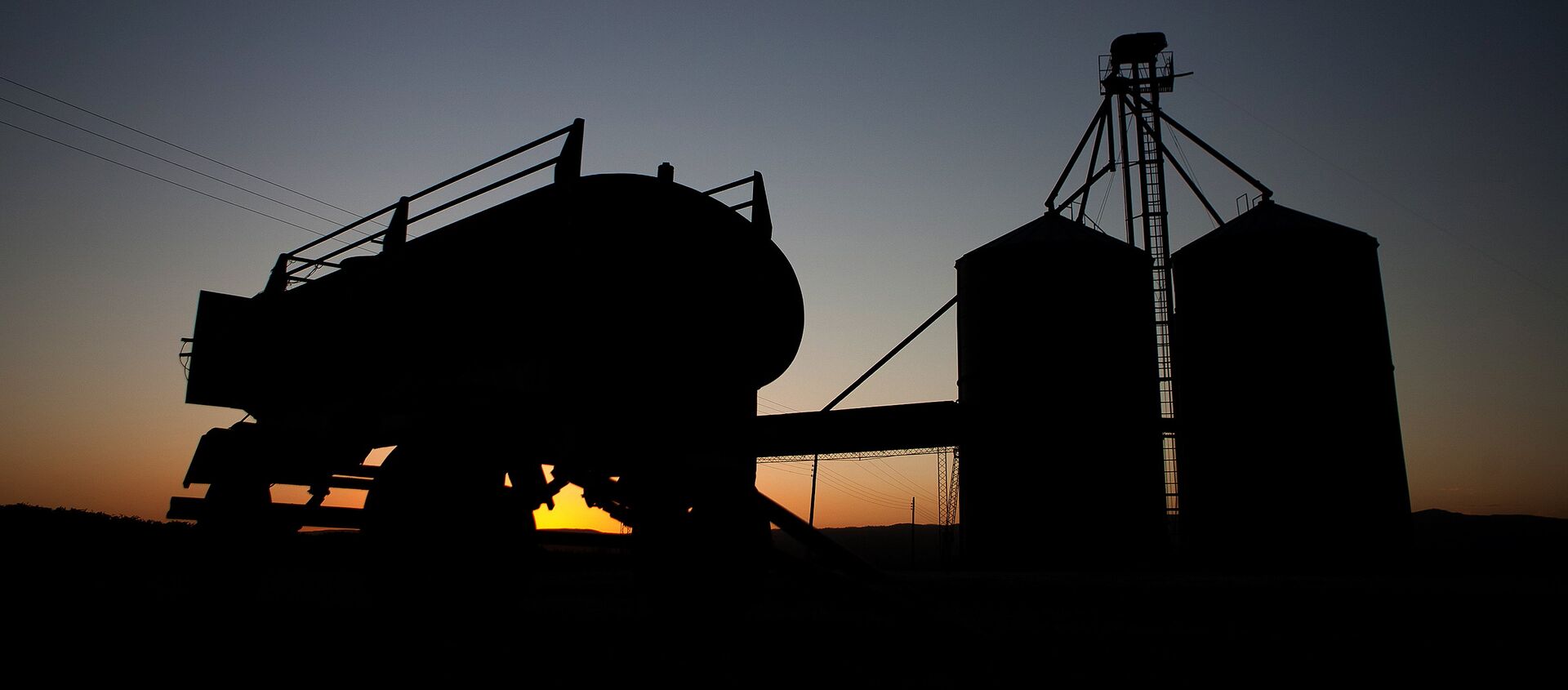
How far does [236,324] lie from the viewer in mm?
8852

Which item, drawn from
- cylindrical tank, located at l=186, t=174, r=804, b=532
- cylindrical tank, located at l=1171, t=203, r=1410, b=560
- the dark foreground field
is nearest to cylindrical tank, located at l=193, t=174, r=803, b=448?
cylindrical tank, located at l=186, t=174, r=804, b=532

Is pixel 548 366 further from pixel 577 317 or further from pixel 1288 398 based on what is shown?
pixel 1288 398

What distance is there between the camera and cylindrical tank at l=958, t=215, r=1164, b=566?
55.6 ft

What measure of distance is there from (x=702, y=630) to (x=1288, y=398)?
557 inches

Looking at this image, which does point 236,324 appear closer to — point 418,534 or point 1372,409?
point 418,534

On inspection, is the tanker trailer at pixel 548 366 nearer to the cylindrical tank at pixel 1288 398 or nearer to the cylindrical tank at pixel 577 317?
the cylindrical tank at pixel 577 317

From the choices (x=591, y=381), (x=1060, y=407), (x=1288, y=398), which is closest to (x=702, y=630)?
(x=591, y=381)

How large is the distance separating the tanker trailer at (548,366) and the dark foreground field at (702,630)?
0.38 meters

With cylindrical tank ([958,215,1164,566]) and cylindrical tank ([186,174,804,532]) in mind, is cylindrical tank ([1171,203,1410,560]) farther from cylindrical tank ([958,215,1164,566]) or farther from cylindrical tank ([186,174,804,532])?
cylindrical tank ([186,174,804,532])

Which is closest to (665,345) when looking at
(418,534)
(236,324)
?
(418,534)

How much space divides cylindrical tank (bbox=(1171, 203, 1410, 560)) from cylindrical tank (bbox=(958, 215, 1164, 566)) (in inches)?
A: 38.0

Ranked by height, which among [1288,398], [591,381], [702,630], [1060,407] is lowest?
[702,630]

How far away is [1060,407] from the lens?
17.3 metres

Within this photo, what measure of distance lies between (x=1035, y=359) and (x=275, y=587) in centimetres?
1345
